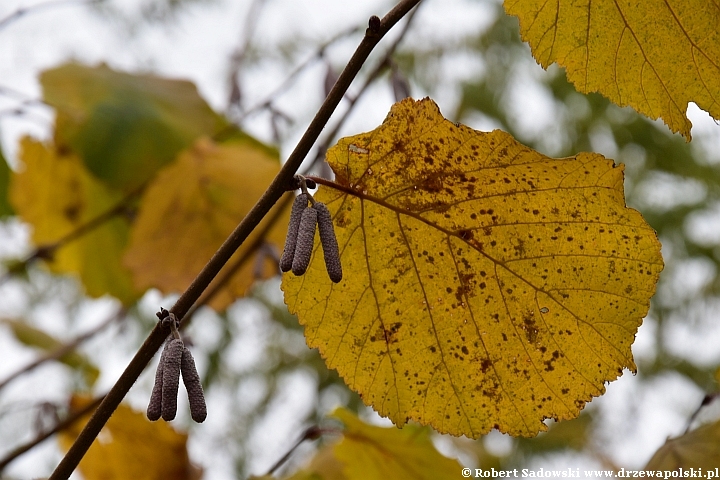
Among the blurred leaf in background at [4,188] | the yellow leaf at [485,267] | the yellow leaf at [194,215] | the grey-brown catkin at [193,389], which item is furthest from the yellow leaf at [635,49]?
the blurred leaf in background at [4,188]

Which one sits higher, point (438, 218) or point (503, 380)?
point (438, 218)

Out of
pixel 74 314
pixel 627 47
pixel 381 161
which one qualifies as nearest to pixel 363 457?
pixel 381 161

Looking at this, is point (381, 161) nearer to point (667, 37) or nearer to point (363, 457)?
point (667, 37)

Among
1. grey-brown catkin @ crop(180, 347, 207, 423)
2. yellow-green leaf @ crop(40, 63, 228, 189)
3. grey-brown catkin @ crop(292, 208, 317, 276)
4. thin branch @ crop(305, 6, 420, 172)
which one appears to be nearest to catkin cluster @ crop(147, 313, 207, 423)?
grey-brown catkin @ crop(180, 347, 207, 423)

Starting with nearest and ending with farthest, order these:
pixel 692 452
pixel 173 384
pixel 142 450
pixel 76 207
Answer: pixel 173 384 < pixel 692 452 < pixel 142 450 < pixel 76 207

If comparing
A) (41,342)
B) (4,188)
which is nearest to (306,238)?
(4,188)

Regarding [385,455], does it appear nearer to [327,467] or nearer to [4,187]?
[327,467]

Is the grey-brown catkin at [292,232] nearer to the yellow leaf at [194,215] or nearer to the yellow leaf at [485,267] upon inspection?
the yellow leaf at [485,267]
